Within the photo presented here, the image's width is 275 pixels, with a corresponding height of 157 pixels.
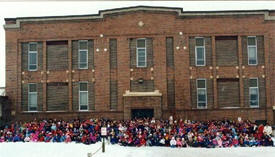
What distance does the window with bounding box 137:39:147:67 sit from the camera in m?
35.1

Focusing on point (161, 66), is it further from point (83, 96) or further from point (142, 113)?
point (83, 96)

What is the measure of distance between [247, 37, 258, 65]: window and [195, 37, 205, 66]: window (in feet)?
14.4

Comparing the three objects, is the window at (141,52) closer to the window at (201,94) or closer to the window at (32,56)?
the window at (201,94)

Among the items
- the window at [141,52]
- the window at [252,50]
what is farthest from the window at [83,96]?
the window at [252,50]

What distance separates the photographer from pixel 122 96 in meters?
34.4

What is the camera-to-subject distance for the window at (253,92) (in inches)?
1366

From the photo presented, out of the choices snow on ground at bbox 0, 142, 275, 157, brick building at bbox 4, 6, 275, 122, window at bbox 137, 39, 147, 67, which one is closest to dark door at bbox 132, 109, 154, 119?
brick building at bbox 4, 6, 275, 122

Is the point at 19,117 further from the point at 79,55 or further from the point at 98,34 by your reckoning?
the point at 98,34

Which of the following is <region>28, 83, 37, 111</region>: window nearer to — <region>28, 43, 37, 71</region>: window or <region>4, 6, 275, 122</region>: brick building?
<region>4, 6, 275, 122</region>: brick building

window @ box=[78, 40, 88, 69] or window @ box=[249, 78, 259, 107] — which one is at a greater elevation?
window @ box=[78, 40, 88, 69]

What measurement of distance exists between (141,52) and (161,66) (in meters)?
2.39

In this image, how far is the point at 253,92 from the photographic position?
34.8m

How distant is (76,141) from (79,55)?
416 inches

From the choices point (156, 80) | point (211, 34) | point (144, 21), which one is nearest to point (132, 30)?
point (144, 21)
